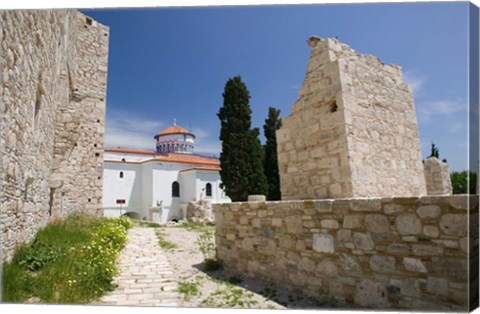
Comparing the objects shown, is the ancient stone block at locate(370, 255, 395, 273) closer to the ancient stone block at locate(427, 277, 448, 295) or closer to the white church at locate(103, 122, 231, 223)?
the ancient stone block at locate(427, 277, 448, 295)

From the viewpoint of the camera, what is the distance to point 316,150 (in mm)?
4934

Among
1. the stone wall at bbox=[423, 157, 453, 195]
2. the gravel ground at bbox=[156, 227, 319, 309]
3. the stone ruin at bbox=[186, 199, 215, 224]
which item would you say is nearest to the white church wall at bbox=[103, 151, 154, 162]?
the stone ruin at bbox=[186, 199, 215, 224]

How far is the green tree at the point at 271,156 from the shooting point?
1769 cm

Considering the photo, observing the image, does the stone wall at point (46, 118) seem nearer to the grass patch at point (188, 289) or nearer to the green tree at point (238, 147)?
the grass patch at point (188, 289)

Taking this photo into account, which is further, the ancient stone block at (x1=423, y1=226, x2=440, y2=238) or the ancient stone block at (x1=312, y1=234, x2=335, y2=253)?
the ancient stone block at (x1=312, y1=234, x2=335, y2=253)

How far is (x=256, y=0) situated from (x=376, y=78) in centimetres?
245

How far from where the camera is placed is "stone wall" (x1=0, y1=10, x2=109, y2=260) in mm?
3832

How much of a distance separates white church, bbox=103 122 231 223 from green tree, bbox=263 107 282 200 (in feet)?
27.3

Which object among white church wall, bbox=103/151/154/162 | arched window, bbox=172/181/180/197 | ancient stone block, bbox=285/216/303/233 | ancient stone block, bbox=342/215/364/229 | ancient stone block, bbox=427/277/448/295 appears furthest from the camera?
arched window, bbox=172/181/180/197

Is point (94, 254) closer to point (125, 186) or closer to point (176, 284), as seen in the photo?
point (176, 284)

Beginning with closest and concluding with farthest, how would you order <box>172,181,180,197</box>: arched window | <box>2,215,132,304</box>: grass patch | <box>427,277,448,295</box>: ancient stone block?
<box>427,277,448,295</box>: ancient stone block, <box>2,215,132,304</box>: grass patch, <box>172,181,180,197</box>: arched window

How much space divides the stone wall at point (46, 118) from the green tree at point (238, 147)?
19.9 ft

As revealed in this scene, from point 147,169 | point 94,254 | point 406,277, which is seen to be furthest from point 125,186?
point 406,277

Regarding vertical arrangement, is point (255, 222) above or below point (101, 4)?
below
